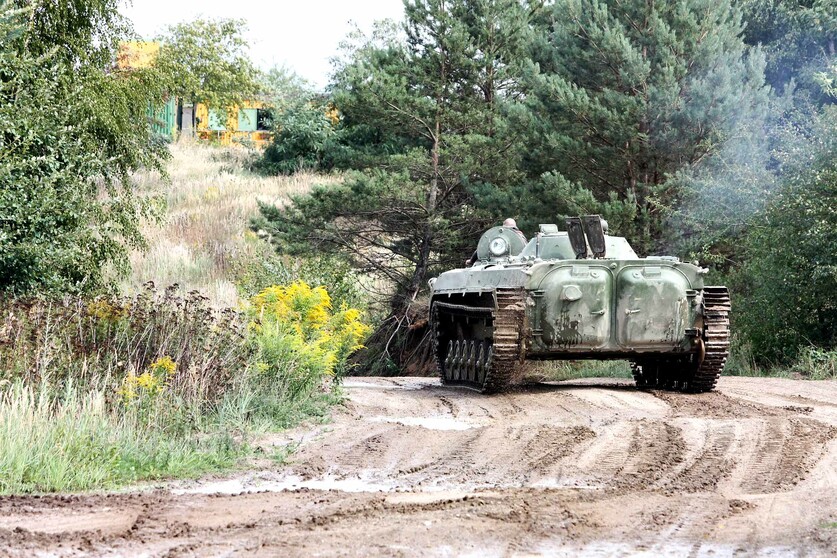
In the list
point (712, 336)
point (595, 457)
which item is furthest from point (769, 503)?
point (712, 336)

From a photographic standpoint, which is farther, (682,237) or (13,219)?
(682,237)

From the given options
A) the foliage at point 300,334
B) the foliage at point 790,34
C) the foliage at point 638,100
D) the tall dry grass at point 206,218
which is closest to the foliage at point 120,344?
the foliage at point 300,334

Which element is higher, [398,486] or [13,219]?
[13,219]

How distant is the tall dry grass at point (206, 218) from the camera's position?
3134cm

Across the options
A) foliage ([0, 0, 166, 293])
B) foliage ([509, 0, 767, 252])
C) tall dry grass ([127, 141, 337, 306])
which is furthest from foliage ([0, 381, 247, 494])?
foliage ([509, 0, 767, 252])

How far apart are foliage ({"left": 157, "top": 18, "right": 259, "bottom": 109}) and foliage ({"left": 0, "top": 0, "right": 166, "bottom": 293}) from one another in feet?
120

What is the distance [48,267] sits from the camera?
14773mm

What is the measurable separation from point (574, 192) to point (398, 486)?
1659cm

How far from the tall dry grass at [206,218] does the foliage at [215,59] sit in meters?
2.67

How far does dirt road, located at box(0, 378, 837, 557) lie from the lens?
19.0 feet

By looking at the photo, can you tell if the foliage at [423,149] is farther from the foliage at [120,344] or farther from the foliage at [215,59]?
the foliage at [215,59]

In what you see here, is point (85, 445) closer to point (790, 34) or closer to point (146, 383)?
point (146, 383)

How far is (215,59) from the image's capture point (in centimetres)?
5603

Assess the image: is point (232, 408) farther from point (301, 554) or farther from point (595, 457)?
point (301, 554)
